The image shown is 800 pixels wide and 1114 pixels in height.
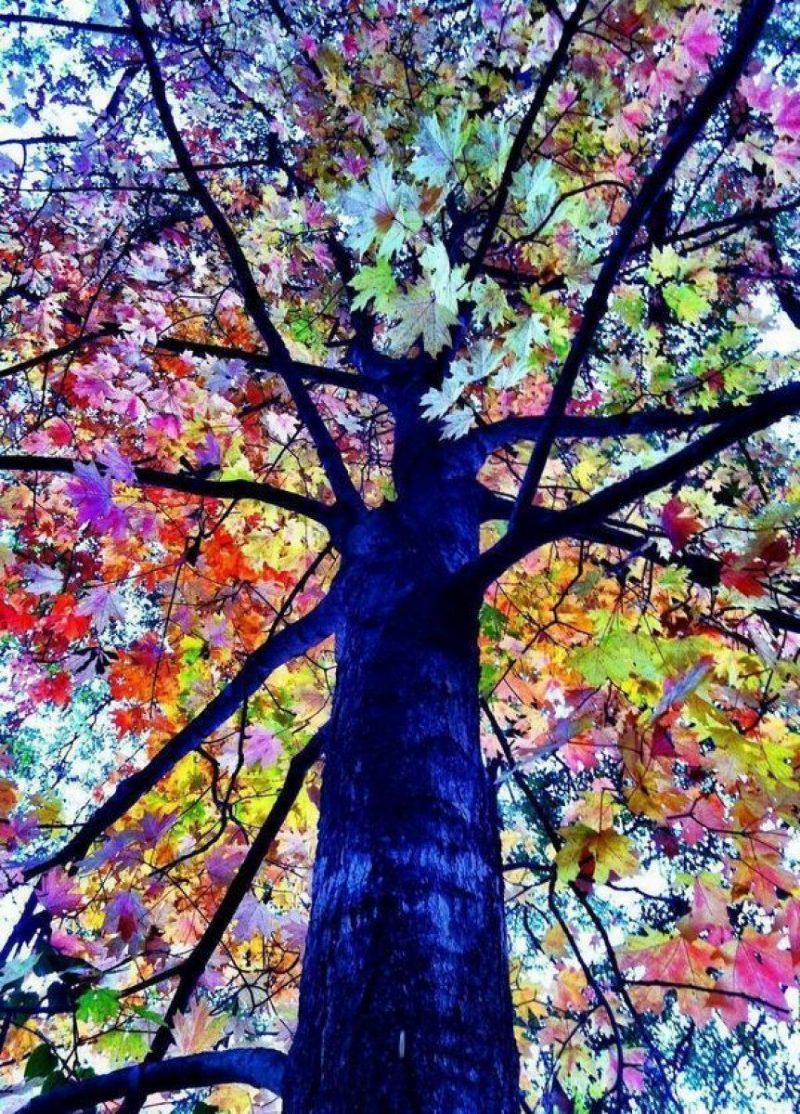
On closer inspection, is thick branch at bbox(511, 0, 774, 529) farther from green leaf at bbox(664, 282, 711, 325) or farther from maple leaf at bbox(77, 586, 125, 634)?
maple leaf at bbox(77, 586, 125, 634)

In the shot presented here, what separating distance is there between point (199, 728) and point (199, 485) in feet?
2.26

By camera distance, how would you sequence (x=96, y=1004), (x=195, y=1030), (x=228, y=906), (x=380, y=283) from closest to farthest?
1. (x=96, y=1004)
2. (x=380, y=283)
3. (x=195, y=1030)
4. (x=228, y=906)

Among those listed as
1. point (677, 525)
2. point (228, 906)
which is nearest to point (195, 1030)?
point (228, 906)

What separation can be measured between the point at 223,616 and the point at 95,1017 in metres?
1.99

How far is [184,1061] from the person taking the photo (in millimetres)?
1256

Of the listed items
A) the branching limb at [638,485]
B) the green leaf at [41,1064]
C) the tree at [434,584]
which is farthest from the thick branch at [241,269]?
the green leaf at [41,1064]

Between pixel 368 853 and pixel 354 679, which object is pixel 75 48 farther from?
pixel 368 853

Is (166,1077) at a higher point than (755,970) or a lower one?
lower

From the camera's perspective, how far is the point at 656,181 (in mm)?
1173

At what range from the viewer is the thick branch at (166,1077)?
47.8 inches

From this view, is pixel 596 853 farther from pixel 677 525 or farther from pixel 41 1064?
pixel 41 1064

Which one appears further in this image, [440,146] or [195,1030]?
[195,1030]

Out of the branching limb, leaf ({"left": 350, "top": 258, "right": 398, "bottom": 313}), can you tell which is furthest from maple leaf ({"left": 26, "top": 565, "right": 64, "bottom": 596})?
the branching limb

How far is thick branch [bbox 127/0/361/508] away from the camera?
6.21 feet
